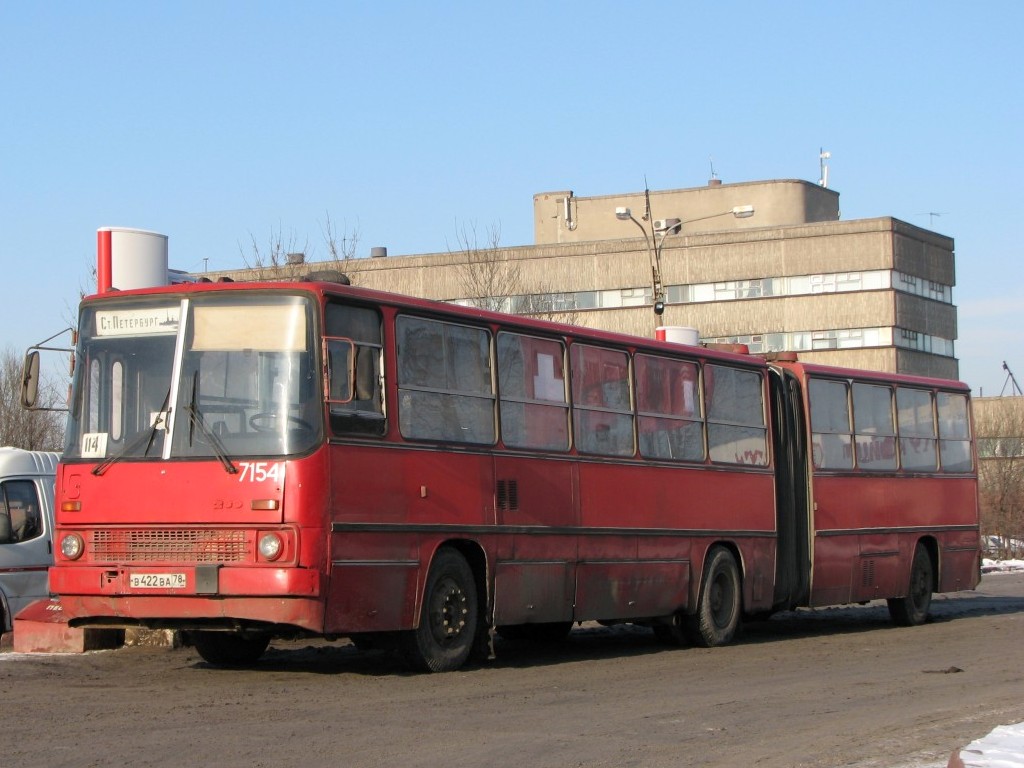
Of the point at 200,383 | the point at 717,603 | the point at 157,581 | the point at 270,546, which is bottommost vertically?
the point at 717,603

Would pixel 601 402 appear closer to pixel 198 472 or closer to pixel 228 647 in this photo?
pixel 228 647

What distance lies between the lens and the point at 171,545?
12.4 meters

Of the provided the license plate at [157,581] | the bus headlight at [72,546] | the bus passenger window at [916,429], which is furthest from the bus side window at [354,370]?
the bus passenger window at [916,429]

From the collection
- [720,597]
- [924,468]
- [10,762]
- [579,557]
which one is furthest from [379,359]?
[924,468]

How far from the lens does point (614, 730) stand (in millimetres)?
10180

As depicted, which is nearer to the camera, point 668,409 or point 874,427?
point 668,409

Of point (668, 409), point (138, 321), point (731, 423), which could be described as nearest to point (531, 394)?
point (668, 409)

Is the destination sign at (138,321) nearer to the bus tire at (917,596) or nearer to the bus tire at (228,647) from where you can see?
the bus tire at (228,647)

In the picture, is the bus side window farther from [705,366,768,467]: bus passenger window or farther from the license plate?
[705,366,768,467]: bus passenger window

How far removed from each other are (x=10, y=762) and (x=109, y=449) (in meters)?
4.48

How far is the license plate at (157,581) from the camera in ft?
40.4

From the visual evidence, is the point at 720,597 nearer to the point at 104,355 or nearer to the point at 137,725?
the point at 104,355

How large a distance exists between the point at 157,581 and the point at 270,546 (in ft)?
3.20

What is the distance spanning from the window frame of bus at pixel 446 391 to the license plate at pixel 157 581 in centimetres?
211
